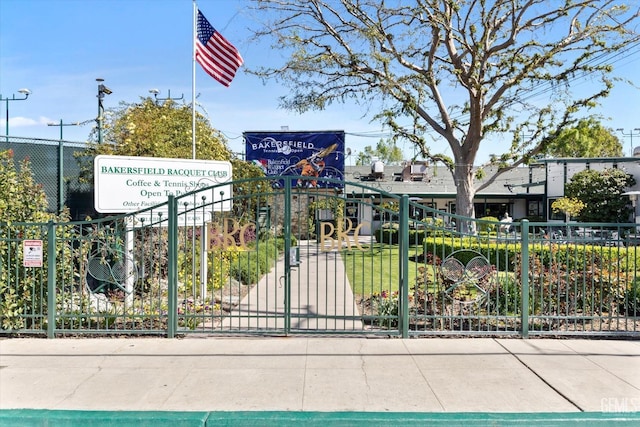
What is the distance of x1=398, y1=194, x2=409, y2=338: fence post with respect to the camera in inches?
291

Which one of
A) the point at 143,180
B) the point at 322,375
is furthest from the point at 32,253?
the point at 322,375

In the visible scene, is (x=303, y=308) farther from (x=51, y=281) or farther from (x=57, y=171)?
(x=57, y=171)

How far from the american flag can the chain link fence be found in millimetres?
4451

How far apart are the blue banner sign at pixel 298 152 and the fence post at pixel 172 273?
21734mm

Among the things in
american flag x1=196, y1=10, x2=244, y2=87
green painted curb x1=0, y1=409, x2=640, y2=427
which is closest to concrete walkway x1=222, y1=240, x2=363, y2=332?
green painted curb x1=0, y1=409, x2=640, y2=427

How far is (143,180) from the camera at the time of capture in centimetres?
903

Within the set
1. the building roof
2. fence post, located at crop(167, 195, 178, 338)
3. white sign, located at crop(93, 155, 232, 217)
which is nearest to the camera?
fence post, located at crop(167, 195, 178, 338)

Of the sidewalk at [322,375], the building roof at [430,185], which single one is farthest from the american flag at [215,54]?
the building roof at [430,185]

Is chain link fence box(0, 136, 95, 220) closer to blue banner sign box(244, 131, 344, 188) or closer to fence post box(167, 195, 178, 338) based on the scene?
fence post box(167, 195, 178, 338)

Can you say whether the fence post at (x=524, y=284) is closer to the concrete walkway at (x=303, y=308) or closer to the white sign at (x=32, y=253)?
the concrete walkway at (x=303, y=308)

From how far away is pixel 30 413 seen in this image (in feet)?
15.6

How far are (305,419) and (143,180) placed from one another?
586cm

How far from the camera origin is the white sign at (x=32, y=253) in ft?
24.0

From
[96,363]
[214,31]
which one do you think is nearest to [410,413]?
[96,363]
